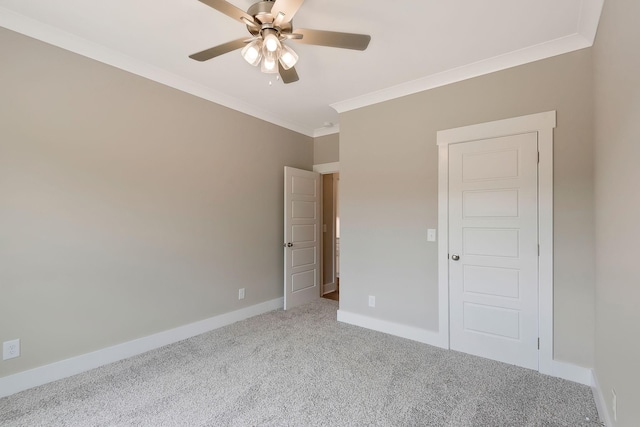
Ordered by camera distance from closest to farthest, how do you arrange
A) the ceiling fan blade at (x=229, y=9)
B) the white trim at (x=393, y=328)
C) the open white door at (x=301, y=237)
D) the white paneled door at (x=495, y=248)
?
the ceiling fan blade at (x=229, y=9) < the white paneled door at (x=495, y=248) < the white trim at (x=393, y=328) < the open white door at (x=301, y=237)

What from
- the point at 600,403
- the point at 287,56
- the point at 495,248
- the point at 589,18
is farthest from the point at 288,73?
the point at 600,403

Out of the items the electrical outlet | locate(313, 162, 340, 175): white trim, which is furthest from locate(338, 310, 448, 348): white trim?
the electrical outlet

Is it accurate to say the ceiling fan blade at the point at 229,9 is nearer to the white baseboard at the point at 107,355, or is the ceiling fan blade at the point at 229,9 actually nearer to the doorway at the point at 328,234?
the white baseboard at the point at 107,355

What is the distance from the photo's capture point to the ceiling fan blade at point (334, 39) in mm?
1675

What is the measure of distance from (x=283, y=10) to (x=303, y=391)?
245 centimetres

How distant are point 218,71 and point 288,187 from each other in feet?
5.47

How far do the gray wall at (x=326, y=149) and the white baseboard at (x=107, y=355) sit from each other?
245 centimetres

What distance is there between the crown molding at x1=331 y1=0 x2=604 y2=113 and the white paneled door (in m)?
0.63

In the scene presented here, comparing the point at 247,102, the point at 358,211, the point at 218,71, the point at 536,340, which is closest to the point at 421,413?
the point at 536,340

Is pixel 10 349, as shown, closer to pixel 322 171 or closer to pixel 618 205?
pixel 322 171

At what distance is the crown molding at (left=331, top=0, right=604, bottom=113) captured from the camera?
1967 millimetres

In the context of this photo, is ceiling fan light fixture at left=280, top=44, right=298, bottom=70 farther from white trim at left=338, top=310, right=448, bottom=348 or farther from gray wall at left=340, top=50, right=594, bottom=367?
white trim at left=338, top=310, right=448, bottom=348

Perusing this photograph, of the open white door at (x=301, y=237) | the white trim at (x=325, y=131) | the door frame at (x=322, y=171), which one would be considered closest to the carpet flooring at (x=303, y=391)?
the open white door at (x=301, y=237)

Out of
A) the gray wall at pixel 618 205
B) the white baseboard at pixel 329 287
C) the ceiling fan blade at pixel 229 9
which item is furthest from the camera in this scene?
the white baseboard at pixel 329 287
